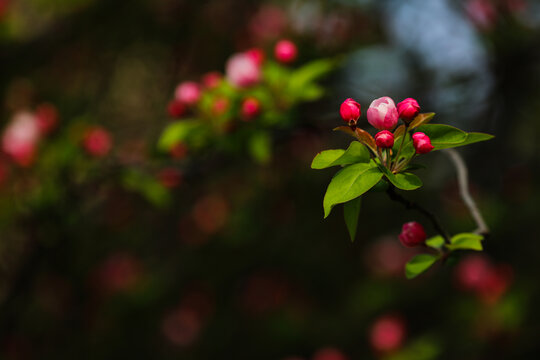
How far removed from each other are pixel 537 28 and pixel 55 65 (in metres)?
3.50

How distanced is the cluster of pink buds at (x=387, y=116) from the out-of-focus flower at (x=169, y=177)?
44.6 inches

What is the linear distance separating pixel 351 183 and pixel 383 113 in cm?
13

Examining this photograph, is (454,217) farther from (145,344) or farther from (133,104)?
(133,104)

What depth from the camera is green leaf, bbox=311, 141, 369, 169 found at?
79cm

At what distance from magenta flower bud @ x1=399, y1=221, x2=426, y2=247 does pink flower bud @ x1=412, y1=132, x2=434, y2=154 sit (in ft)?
Result: 0.66

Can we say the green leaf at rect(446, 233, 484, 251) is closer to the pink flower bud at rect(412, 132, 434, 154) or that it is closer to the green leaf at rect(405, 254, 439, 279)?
the green leaf at rect(405, 254, 439, 279)

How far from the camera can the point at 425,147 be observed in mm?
775

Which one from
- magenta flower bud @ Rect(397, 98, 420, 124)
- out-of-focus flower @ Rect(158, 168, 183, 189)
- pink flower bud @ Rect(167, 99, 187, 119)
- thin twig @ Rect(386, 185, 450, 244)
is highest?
magenta flower bud @ Rect(397, 98, 420, 124)

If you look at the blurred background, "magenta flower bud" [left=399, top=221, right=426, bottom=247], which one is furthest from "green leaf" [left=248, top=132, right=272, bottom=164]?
the blurred background

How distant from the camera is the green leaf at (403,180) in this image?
77 centimetres

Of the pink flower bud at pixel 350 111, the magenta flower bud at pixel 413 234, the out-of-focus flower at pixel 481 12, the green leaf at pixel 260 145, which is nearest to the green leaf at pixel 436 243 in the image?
the magenta flower bud at pixel 413 234

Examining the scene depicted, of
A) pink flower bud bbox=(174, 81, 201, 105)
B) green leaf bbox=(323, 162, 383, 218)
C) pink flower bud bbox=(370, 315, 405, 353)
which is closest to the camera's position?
green leaf bbox=(323, 162, 383, 218)

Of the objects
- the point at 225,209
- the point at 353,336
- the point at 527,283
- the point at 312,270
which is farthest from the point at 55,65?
the point at 527,283

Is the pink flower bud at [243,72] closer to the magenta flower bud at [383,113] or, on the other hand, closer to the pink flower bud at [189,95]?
the pink flower bud at [189,95]
